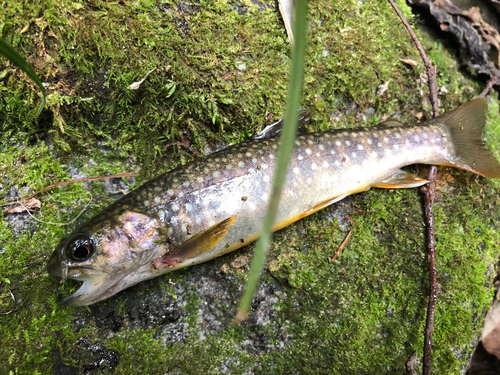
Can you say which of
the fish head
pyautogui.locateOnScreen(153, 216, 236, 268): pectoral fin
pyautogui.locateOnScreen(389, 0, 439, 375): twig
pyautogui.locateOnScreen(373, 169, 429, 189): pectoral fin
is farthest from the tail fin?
the fish head

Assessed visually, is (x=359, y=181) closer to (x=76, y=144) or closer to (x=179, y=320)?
(x=179, y=320)

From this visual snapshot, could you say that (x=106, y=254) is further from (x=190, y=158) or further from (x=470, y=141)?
(x=470, y=141)

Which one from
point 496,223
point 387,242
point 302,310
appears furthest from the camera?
point 496,223

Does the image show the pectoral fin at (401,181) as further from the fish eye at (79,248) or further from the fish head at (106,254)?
the fish eye at (79,248)

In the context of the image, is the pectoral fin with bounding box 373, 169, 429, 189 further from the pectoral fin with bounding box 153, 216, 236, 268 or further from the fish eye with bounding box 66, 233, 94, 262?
the fish eye with bounding box 66, 233, 94, 262

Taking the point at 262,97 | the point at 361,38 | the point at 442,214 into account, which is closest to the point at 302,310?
the point at 442,214
